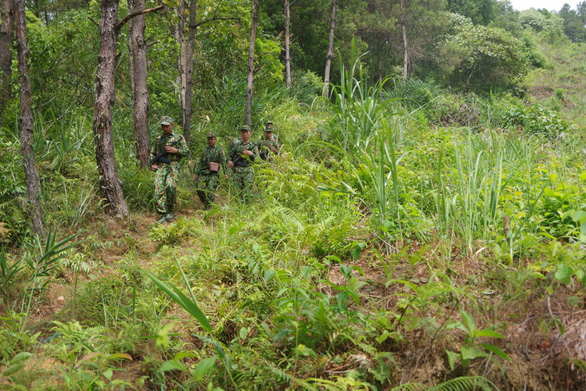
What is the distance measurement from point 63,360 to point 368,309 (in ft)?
6.38

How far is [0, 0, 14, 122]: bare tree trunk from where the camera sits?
7.33m

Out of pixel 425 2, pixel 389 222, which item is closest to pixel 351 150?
pixel 389 222

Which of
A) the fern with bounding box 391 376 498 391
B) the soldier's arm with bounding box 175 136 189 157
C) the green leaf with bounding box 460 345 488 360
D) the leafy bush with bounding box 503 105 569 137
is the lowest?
the soldier's arm with bounding box 175 136 189 157

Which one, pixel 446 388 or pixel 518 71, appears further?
pixel 518 71

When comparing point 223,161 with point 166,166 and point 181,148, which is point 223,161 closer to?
point 181,148

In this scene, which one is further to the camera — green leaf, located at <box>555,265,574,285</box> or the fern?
green leaf, located at <box>555,265,574,285</box>

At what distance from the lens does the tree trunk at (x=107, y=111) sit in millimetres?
5539

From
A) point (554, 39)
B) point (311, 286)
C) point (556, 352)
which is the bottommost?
point (311, 286)

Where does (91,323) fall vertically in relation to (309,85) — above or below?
below

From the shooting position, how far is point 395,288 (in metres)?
2.68

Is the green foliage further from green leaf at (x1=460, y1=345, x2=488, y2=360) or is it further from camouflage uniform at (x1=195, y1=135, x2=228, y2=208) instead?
green leaf at (x1=460, y1=345, x2=488, y2=360)

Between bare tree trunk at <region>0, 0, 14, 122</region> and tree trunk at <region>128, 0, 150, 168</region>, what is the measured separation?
6.46 ft

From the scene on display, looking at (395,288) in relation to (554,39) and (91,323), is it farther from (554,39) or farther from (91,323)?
(554,39)

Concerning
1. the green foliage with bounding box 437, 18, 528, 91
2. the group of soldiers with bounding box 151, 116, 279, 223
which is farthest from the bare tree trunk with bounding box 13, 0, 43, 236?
Answer: the green foliage with bounding box 437, 18, 528, 91
